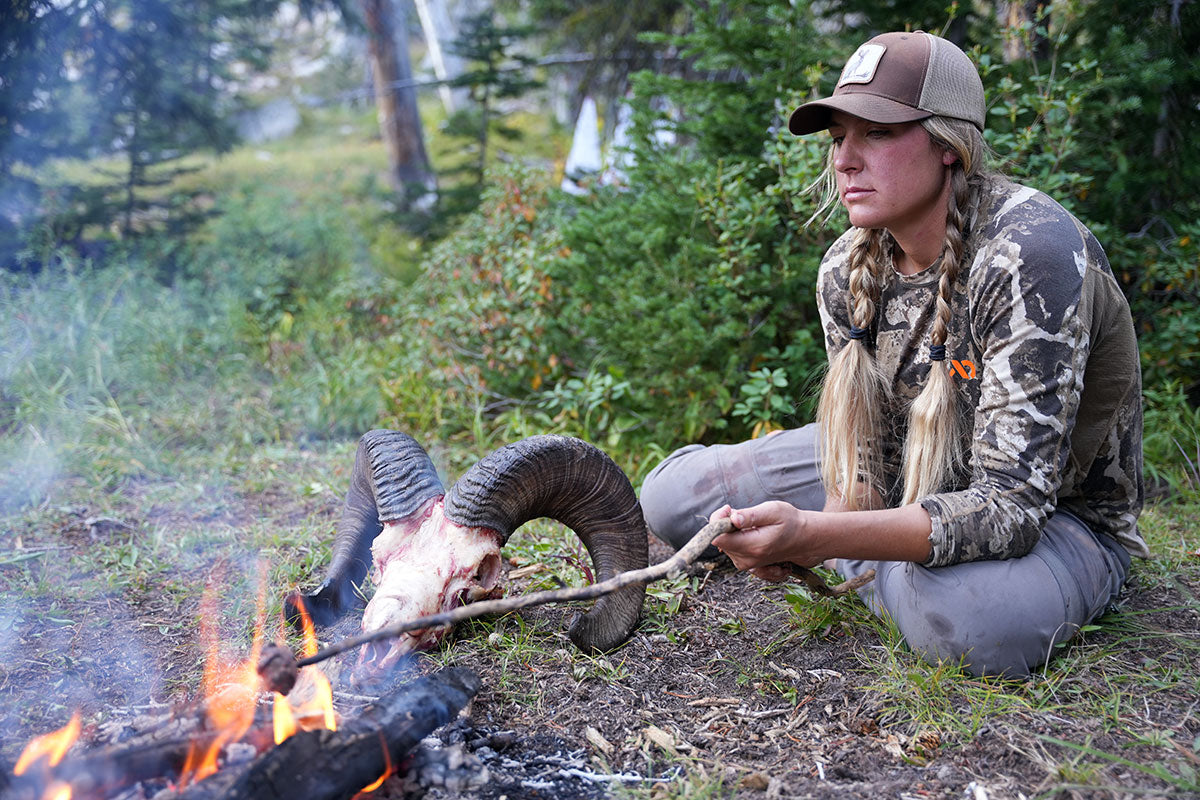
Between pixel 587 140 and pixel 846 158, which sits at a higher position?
pixel 587 140

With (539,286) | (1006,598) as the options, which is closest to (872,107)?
(1006,598)

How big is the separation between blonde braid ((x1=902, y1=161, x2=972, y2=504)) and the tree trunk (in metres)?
10.4

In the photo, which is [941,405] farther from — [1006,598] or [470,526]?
[470,526]

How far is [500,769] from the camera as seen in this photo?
8.11 ft

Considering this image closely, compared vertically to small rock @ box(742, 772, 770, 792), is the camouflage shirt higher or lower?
higher

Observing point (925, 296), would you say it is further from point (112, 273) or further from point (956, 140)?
point (112, 273)

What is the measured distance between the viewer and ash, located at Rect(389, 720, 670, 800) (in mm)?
2316

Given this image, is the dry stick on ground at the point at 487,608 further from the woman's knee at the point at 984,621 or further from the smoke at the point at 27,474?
the smoke at the point at 27,474

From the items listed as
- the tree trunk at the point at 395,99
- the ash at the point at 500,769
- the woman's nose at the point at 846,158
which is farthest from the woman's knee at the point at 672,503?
the tree trunk at the point at 395,99

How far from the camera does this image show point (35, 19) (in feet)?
24.8

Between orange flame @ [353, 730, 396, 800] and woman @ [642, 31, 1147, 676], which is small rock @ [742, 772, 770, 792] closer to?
woman @ [642, 31, 1147, 676]

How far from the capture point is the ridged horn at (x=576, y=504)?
2.99 m

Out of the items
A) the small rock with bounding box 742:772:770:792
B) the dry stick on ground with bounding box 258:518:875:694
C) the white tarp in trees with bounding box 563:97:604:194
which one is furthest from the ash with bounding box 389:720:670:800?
the white tarp in trees with bounding box 563:97:604:194

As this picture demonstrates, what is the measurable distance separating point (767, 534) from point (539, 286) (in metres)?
3.76
